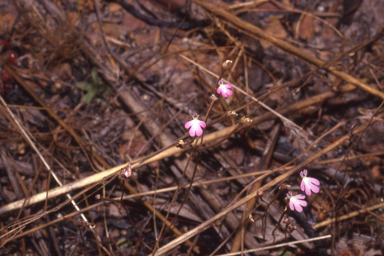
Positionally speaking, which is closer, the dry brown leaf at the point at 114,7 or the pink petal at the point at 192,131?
the pink petal at the point at 192,131

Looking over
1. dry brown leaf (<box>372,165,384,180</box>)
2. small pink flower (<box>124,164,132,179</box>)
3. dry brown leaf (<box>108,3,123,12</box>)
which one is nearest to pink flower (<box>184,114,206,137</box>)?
small pink flower (<box>124,164,132,179</box>)

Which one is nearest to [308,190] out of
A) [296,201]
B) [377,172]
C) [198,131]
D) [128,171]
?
[296,201]

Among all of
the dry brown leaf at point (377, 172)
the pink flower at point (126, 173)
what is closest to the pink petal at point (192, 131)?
the pink flower at point (126, 173)

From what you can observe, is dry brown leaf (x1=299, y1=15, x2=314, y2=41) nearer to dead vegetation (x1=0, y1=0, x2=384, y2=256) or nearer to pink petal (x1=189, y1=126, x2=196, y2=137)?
dead vegetation (x1=0, y1=0, x2=384, y2=256)

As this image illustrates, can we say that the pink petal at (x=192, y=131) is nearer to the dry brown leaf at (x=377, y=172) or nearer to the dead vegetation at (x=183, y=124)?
the dead vegetation at (x=183, y=124)

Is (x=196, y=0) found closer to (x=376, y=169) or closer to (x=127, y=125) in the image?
(x=127, y=125)

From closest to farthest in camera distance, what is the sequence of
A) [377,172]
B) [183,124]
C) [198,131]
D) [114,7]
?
[198,131]
[377,172]
[183,124]
[114,7]

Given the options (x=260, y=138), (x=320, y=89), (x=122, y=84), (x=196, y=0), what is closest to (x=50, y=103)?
(x=122, y=84)

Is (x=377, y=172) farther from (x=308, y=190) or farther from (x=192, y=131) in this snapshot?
(x=192, y=131)
